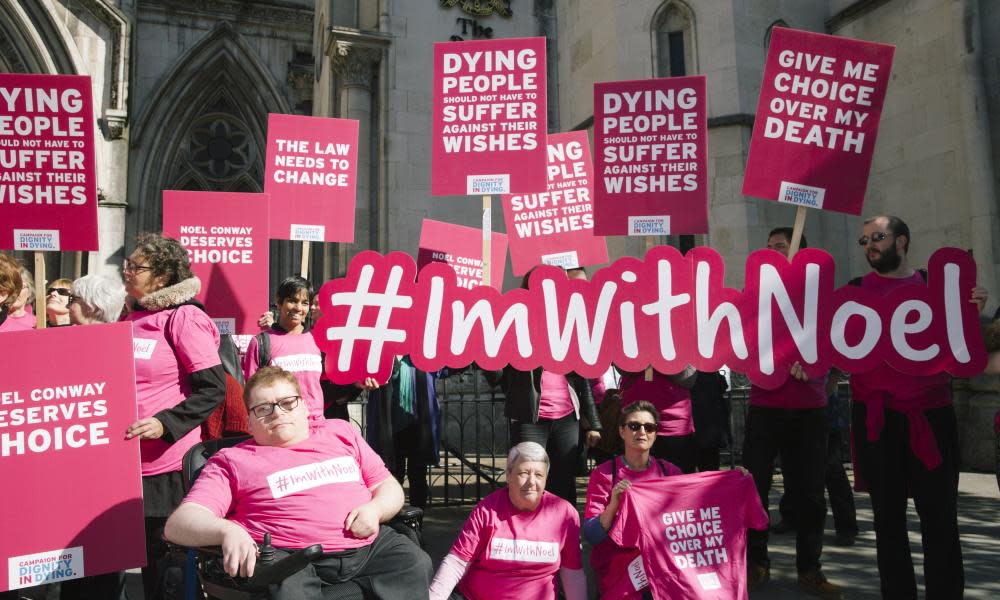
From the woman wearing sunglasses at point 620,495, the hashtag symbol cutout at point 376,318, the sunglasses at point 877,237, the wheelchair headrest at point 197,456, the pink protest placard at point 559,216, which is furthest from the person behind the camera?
the pink protest placard at point 559,216

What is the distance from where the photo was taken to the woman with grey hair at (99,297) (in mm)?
3434

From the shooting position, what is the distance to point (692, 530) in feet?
11.3

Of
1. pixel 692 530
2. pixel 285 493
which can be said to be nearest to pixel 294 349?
pixel 285 493

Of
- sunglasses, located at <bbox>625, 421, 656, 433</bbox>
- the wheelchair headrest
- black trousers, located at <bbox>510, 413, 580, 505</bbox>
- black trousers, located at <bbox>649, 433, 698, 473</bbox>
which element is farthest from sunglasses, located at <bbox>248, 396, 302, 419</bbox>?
black trousers, located at <bbox>649, 433, 698, 473</bbox>

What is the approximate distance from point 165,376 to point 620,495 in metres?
2.08

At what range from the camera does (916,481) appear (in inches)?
138

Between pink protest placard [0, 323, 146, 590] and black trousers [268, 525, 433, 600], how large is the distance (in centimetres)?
83

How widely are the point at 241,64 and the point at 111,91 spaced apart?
12.3 ft

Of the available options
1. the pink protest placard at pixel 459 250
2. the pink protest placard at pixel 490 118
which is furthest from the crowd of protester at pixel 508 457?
the pink protest placard at pixel 459 250

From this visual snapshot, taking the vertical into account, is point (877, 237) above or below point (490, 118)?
below

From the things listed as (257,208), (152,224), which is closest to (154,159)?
(152,224)

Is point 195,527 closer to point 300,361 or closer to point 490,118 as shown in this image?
point 300,361

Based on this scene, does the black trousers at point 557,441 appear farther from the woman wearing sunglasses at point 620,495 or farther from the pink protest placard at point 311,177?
the pink protest placard at point 311,177

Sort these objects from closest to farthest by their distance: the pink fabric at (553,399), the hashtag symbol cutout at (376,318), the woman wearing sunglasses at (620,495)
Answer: the woman wearing sunglasses at (620,495) < the hashtag symbol cutout at (376,318) < the pink fabric at (553,399)
